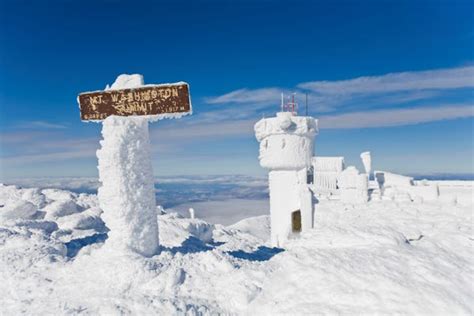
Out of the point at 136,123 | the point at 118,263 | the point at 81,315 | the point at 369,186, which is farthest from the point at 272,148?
the point at 81,315

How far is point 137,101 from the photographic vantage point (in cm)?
1174

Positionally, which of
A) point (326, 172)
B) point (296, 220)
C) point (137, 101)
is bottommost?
point (296, 220)

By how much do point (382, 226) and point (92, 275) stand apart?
9.97m

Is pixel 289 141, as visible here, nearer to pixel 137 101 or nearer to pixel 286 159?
pixel 286 159

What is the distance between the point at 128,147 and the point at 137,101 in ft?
4.75

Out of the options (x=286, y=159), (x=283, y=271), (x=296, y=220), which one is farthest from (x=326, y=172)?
(x=283, y=271)

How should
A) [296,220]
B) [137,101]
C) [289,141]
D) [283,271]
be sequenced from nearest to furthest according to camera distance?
[283,271]
[137,101]
[289,141]
[296,220]

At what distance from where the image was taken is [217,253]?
1212cm

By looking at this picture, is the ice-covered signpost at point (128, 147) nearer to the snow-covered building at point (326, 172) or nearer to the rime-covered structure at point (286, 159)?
the rime-covered structure at point (286, 159)

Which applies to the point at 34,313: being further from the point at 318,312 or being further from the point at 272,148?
the point at 272,148

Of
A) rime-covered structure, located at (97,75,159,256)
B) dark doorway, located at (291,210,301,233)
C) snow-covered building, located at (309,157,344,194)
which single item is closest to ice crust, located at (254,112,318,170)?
snow-covered building, located at (309,157,344,194)

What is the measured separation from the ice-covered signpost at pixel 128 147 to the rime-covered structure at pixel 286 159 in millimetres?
6991

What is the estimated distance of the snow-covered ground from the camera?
30.8ft

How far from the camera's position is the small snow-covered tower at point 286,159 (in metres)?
17.5
